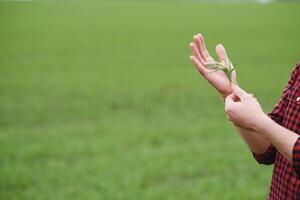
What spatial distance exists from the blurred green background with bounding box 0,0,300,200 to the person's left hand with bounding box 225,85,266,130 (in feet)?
10.9

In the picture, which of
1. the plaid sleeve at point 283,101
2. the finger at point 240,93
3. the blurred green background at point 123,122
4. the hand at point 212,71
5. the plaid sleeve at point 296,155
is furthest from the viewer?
the blurred green background at point 123,122

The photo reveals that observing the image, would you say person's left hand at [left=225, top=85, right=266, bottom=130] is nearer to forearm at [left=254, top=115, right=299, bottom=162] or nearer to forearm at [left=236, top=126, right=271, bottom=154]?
forearm at [left=254, top=115, right=299, bottom=162]

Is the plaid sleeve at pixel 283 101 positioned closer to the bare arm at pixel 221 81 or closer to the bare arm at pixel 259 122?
the bare arm at pixel 221 81

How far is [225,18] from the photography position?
3641 centimetres

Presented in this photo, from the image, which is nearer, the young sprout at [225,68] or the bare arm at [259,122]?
the bare arm at [259,122]

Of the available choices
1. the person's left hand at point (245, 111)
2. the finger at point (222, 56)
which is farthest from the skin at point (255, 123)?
the finger at point (222, 56)

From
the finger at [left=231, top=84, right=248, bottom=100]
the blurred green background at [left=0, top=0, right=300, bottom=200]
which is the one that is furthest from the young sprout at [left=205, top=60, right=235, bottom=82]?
the blurred green background at [left=0, top=0, right=300, bottom=200]

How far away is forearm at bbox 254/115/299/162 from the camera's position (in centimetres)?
168

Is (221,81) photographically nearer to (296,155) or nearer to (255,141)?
(255,141)

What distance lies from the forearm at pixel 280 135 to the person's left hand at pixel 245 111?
24mm

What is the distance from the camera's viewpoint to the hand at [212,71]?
2.16 metres

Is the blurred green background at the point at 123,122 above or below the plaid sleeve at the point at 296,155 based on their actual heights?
below

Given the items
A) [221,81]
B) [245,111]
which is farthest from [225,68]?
[245,111]

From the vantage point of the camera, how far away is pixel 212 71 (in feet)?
7.11
